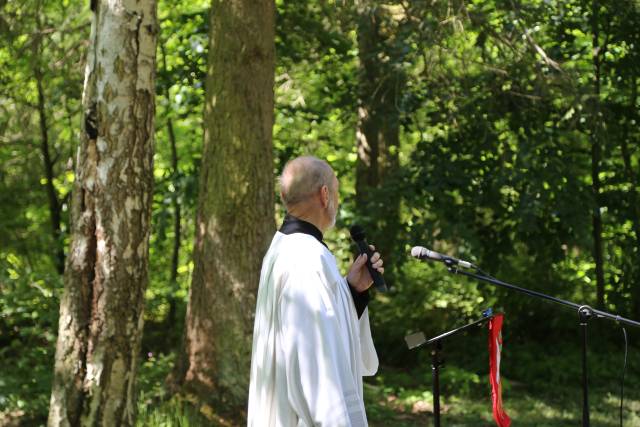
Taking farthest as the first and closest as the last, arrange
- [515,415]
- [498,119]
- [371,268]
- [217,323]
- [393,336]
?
1. [393,336]
2. [498,119]
3. [515,415]
4. [217,323]
5. [371,268]

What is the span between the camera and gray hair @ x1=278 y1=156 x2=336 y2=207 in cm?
293

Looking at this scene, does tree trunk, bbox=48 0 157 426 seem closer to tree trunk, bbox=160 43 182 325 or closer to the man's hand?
the man's hand

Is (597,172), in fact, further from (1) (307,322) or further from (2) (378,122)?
(1) (307,322)

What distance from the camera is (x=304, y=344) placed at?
105 inches

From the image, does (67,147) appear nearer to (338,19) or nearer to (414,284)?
(338,19)

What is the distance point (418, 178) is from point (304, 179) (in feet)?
22.7

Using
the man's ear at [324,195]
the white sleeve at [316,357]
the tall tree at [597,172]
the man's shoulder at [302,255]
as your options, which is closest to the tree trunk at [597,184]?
the tall tree at [597,172]

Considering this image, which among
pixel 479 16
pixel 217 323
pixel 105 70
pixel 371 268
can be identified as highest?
pixel 479 16

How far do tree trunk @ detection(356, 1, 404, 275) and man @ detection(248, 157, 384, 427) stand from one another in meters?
6.38

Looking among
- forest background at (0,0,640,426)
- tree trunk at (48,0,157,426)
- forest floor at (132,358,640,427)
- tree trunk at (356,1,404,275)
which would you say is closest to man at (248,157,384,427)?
tree trunk at (48,0,157,426)

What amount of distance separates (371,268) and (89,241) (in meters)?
2.03

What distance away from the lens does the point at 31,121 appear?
11.9 m

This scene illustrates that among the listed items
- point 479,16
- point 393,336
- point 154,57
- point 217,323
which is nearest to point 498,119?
point 479,16

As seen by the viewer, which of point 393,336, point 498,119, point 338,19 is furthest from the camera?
point 393,336
